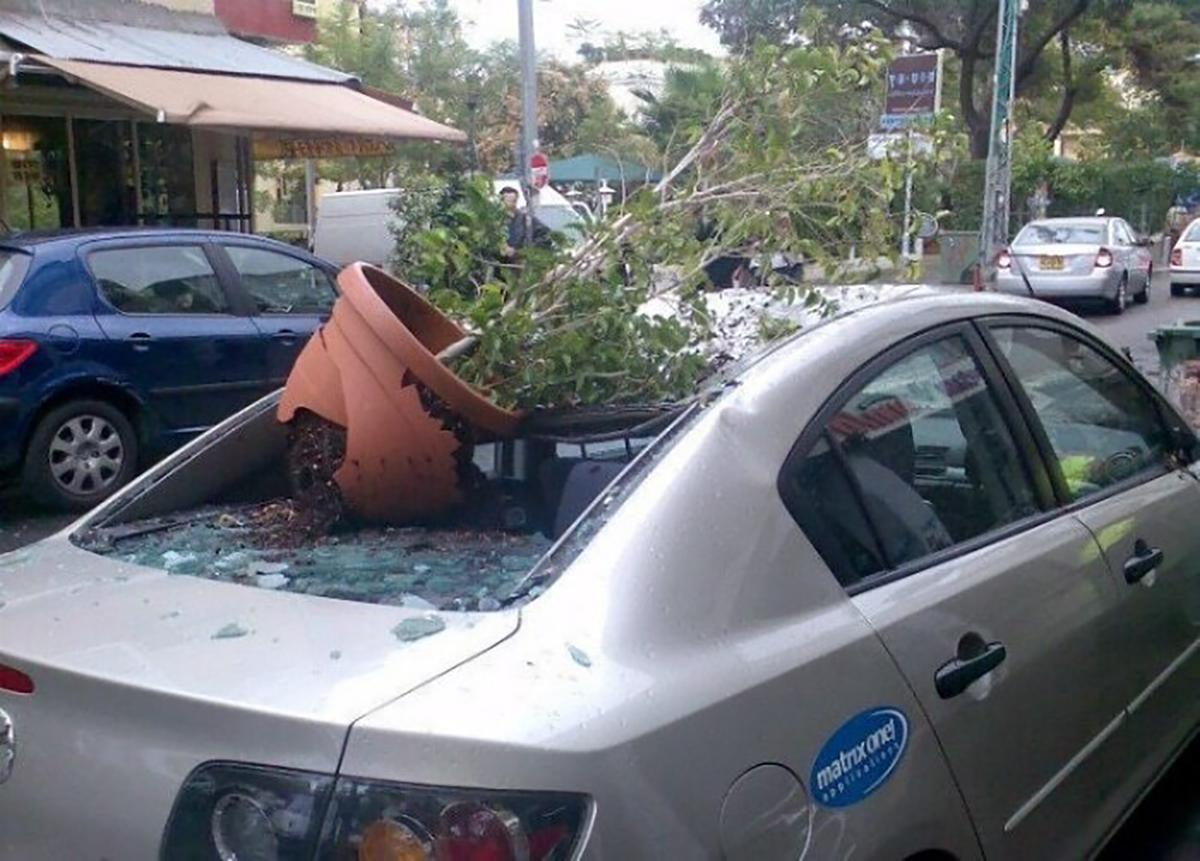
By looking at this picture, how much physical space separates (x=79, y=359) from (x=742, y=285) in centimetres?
544

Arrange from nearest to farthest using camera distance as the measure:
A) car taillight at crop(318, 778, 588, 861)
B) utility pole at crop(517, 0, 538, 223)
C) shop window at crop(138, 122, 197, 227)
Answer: car taillight at crop(318, 778, 588, 861) < shop window at crop(138, 122, 197, 227) < utility pole at crop(517, 0, 538, 223)

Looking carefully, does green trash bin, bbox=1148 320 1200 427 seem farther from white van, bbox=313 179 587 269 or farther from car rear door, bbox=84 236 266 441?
white van, bbox=313 179 587 269

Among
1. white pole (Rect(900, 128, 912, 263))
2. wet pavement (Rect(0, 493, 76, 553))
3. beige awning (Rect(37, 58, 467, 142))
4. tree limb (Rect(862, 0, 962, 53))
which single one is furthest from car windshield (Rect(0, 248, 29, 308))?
tree limb (Rect(862, 0, 962, 53))

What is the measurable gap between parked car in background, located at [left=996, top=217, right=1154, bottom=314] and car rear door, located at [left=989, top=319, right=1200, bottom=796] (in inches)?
654

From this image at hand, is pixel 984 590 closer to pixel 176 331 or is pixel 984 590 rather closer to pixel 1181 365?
pixel 176 331

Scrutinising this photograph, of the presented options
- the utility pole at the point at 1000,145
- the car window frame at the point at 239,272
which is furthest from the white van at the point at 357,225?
the car window frame at the point at 239,272

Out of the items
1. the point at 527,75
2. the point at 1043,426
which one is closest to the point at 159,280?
the point at 1043,426

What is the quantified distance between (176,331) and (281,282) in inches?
37.4

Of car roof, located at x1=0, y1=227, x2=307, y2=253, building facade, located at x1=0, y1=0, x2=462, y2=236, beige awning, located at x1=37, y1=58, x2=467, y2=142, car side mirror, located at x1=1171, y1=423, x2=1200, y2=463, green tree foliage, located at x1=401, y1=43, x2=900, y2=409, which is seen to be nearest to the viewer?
green tree foliage, located at x1=401, y1=43, x2=900, y2=409

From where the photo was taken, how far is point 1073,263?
2042cm

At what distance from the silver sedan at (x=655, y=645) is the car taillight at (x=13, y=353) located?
4.83 m

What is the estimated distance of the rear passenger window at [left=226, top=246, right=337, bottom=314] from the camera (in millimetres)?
8742

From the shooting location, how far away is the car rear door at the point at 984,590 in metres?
2.41

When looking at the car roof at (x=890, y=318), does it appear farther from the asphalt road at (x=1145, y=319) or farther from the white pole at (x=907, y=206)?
the asphalt road at (x=1145, y=319)
